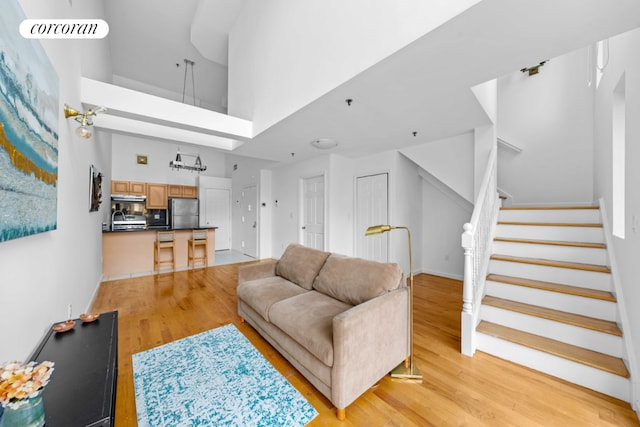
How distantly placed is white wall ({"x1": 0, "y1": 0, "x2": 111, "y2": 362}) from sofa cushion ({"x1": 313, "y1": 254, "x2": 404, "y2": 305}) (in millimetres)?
1906

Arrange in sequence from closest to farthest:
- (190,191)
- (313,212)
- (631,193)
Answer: (631,193)
(313,212)
(190,191)

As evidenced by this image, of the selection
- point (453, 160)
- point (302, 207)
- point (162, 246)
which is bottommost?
point (162, 246)

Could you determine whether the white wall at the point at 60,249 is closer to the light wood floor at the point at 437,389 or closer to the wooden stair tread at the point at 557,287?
the light wood floor at the point at 437,389

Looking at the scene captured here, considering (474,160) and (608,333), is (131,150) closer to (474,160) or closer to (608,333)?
(474,160)

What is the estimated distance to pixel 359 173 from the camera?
508 cm

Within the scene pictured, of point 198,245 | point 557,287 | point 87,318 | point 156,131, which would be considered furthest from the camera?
point 198,245

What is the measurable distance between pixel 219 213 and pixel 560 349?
25.6 ft

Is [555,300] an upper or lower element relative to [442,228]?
lower

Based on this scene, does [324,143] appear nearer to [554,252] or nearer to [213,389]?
[554,252]

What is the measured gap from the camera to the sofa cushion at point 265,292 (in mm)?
2244

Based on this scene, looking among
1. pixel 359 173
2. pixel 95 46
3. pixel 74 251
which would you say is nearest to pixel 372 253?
pixel 359 173

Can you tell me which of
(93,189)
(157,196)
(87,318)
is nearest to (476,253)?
(87,318)

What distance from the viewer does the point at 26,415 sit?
75cm

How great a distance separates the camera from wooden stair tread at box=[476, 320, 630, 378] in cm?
177
